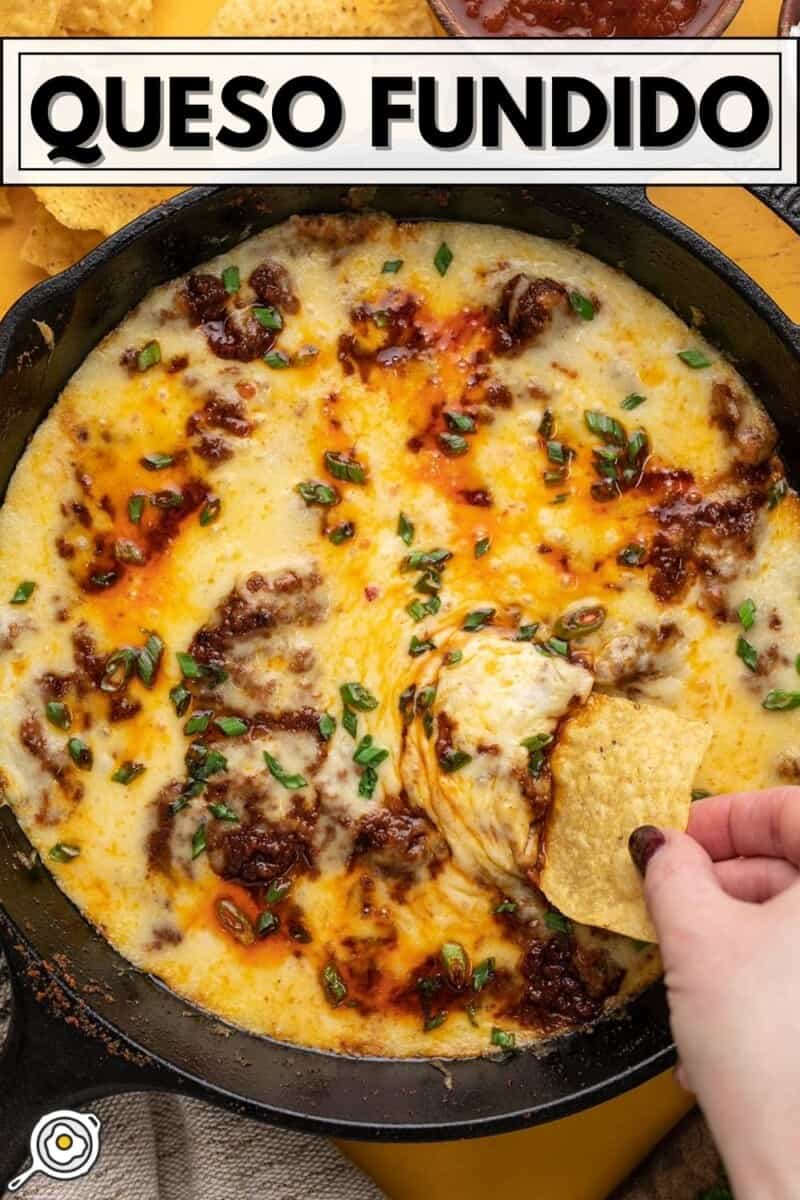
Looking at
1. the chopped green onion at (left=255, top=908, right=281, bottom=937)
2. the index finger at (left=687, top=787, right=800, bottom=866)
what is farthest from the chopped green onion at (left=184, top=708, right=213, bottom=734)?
the index finger at (left=687, top=787, right=800, bottom=866)

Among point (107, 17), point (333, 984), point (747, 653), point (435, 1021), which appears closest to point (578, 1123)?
point (435, 1021)

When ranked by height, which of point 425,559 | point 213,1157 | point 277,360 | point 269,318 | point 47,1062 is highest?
point 269,318

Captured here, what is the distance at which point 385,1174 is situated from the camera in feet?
13.3

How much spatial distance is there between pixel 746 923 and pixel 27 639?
190 centimetres

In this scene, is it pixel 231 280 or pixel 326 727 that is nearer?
pixel 326 727

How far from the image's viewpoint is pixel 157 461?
3506 millimetres

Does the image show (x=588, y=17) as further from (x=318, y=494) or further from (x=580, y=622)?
(x=580, y=622)

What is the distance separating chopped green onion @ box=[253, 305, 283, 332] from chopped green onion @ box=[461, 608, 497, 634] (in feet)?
2.89

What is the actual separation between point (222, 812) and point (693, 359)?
1665 millimetres

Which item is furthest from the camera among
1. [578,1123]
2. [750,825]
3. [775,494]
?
[578,1123]

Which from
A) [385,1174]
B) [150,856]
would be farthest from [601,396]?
[385,1174]

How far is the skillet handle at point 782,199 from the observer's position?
11.2ft

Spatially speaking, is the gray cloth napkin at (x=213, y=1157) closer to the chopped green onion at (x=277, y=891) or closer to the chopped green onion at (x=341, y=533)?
the chopped green onion at (x=277, y=891)

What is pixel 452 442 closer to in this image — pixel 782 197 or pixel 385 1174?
pixel 782 197
